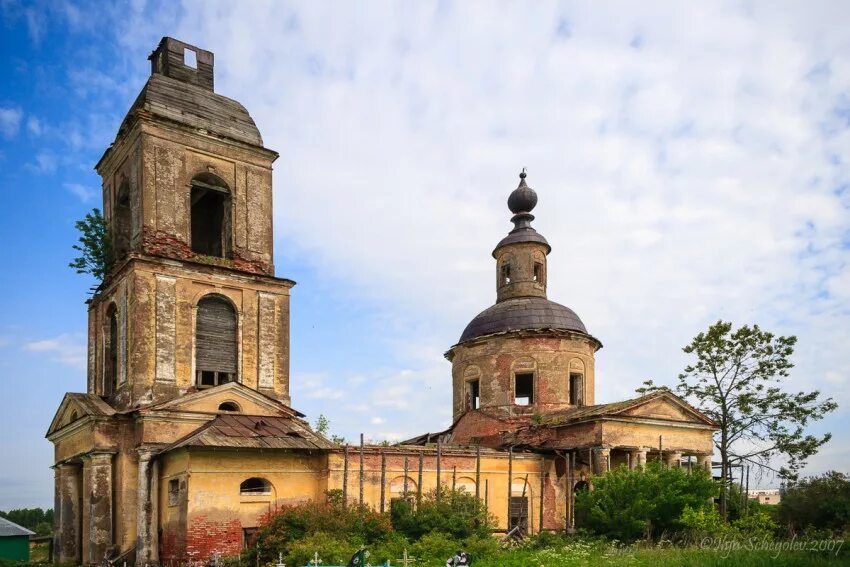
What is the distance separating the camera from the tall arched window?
2300 centimetres

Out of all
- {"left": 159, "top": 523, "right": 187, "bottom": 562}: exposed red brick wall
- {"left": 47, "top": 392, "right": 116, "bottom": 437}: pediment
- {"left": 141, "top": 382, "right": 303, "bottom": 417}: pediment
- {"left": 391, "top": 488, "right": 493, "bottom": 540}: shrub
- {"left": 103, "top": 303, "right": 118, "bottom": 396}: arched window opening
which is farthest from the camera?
{"left": 103, "top": 303, "right": 118, "bottom": 396}: arched window opening

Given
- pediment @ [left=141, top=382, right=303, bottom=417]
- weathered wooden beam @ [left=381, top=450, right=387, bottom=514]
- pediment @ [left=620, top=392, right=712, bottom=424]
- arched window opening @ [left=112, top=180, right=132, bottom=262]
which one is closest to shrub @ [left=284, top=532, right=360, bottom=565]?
weathered wooden beam @ [left=381, top=450, right=387, bottom=514]

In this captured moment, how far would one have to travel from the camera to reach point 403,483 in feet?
75.2

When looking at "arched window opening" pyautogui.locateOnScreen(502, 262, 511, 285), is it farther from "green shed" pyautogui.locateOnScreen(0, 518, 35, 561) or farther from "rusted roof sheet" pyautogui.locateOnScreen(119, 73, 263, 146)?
"green shed" pyautogui.locateOnScreen(0, 518, 35, 561)

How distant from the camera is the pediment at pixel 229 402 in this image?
70.0ft

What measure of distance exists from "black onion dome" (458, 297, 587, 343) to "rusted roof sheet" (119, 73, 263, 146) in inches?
428

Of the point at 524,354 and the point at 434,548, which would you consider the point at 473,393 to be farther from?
the point at 434,548

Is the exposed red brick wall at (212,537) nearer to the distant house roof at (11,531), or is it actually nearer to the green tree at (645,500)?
the green tree at (645,500)

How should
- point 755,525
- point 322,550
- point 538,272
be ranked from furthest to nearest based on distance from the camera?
1. point 538,272
2. point 755,525
3. point 322,550

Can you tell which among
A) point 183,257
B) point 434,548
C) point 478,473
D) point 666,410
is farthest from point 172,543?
point 666,410

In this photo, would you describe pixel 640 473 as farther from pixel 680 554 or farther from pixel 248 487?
pixel 248 487

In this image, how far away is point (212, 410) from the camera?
864 inches

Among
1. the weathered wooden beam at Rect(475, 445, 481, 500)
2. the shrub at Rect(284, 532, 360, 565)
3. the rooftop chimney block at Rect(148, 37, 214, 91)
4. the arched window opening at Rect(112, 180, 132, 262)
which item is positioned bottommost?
the shrub at Rect(284, 532, 360, 565)

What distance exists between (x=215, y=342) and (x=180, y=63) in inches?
361
